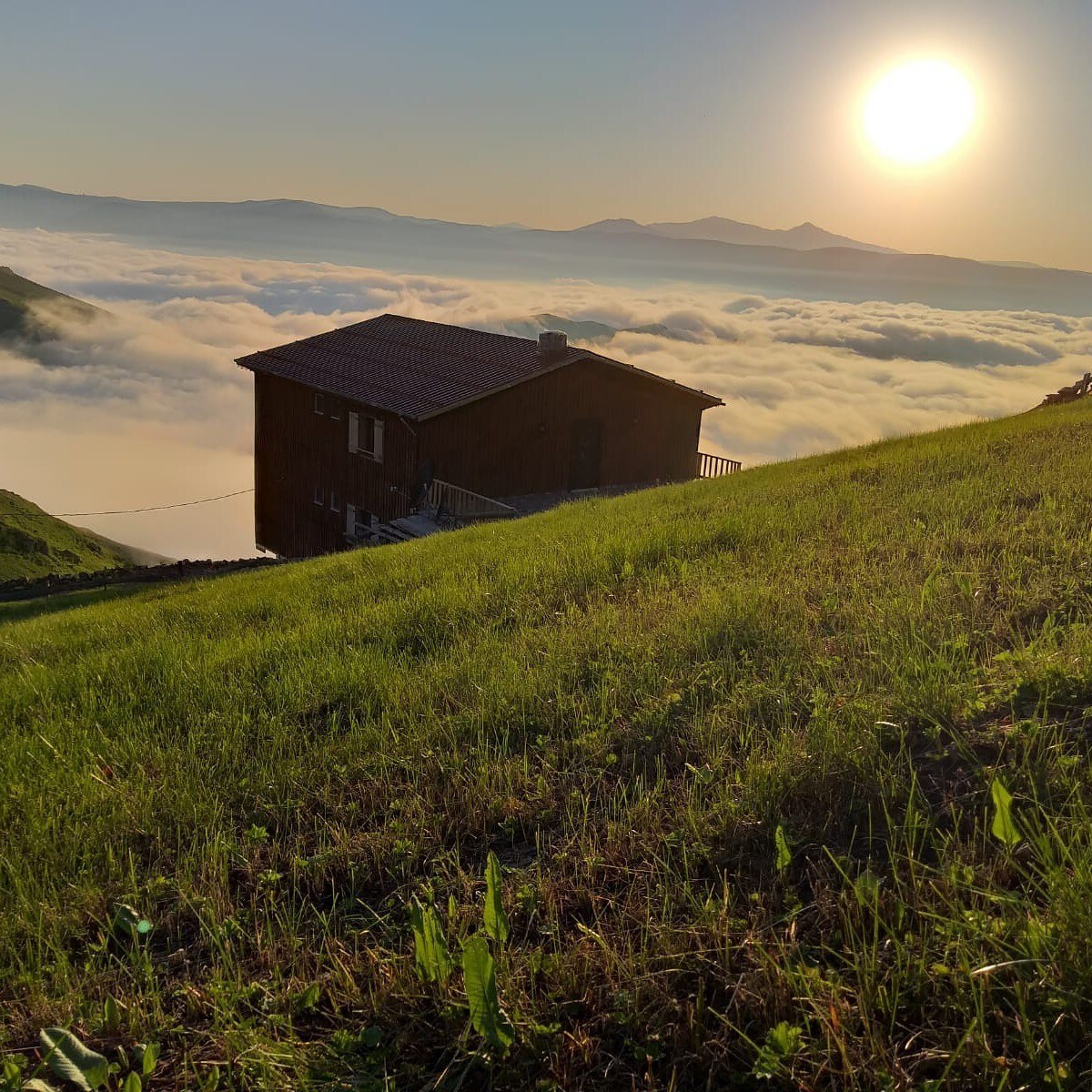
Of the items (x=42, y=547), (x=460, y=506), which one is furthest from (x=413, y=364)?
(x=42, y=547)

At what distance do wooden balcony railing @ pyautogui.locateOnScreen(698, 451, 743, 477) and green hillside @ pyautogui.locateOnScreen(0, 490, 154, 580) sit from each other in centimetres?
4391

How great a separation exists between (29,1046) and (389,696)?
316 centimetres

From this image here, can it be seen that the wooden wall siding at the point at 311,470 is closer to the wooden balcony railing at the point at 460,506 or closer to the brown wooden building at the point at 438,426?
the brown wooden building at the point at 438,426

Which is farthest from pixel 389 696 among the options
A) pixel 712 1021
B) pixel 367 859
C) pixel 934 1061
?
pixel 934 1061

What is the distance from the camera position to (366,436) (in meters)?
31.4

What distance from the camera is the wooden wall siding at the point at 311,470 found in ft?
99.1

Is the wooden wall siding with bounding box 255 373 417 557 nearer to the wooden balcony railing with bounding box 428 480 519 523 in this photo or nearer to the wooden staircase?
the wooden balcony railing with bounding box 428 480 519 523

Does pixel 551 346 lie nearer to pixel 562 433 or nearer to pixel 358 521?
pixel 562 433

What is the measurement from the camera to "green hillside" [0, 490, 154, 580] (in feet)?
232

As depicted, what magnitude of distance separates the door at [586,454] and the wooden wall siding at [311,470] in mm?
6699

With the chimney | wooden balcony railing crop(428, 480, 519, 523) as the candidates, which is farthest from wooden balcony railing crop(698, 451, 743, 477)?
wooden balcony railing crop(428, 480, 519, 523)

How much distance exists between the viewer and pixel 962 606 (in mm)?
6016

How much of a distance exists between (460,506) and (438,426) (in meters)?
2.86

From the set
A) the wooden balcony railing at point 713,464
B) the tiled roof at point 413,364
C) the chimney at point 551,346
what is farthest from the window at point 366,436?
the wooden balcony railing at point 713,464
